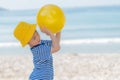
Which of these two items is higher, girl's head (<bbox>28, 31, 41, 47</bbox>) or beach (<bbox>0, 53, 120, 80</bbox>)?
girl's head (<bbox>28, 31, 41, 47</bbox>)

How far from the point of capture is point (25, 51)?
11.2 meters

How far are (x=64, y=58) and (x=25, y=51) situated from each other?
2.39 meters

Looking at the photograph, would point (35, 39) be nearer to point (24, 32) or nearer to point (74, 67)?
point (24, 32)

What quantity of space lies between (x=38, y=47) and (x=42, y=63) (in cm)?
13

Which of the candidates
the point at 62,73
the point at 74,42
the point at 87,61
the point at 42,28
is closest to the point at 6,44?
the point at 74,42

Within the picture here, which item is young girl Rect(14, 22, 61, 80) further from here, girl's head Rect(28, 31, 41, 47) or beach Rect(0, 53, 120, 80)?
beach Rect(0, 53, 120, 80)

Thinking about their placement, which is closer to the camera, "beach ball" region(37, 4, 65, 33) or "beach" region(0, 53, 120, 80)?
"beach ball" region(37, 4, 65, 33)

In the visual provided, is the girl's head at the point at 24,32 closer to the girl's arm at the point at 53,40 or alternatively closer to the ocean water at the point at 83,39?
the girl's arm at the point at 53,40

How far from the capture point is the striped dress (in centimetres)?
368

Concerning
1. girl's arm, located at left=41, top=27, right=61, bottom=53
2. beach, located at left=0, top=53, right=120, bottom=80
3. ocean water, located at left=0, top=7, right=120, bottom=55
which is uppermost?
girl's arm, located at left=41, top=27, right=61, bottom=53

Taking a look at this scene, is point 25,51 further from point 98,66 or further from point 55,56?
point 98,66

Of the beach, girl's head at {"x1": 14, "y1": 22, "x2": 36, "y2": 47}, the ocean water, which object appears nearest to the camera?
girl's head at {"x1": 14, "y1": 22, "x2": 36, "y2": 47}

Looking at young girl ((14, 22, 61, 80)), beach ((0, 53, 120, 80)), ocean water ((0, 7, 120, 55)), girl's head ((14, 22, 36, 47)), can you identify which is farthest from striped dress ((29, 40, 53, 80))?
ocean water ((0, 7, 120, 55))

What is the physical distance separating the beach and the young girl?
11.2 feet
